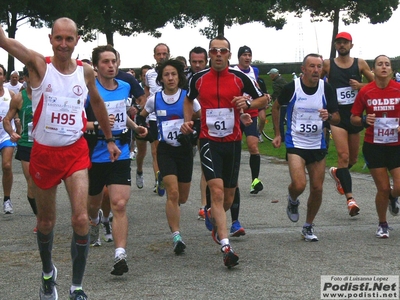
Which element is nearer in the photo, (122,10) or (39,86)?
(39,86)

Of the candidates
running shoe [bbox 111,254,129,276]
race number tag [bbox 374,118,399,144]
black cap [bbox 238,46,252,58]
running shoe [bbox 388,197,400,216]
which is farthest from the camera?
black cap [bbox 238,46,252,58]

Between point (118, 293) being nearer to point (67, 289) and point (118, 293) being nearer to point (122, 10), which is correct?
point (67, 289)

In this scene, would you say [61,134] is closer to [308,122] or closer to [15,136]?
[308,122]

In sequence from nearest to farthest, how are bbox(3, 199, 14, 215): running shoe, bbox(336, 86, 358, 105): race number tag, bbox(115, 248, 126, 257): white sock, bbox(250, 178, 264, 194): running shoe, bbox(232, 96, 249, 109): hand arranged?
1. bbox(115, 248, 126, 257): white sock
2. bbox(232, 96, 249, 109): hand
3. bbox(336, 86, 358, 105): race number tag
4. bbox(3, 199, 14, 215): running shoe
5. bbox(250, 178, 264, 194): running shoe

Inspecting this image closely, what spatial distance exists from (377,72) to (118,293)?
4363 mm

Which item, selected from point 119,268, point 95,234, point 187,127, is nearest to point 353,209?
A: point 187,127

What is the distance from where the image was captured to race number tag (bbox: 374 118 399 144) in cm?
978

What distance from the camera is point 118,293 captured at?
6.98 metres

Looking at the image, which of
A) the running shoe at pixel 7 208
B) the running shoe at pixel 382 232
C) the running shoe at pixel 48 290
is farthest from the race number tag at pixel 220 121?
the running shoe at pixel 7 208

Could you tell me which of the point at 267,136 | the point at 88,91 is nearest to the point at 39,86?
the point at 88,91

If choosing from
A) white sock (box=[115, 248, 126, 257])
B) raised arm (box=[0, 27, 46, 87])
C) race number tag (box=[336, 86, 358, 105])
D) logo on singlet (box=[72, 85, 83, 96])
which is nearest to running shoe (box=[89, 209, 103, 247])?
white sock (box=[115, 248, 126, 257])

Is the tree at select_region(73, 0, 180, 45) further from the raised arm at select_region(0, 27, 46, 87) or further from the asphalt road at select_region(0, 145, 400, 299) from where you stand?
the raised arm at select_region(0, 27, 46, 87)

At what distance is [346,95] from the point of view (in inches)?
459

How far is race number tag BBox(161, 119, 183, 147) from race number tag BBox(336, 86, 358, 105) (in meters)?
2.97
